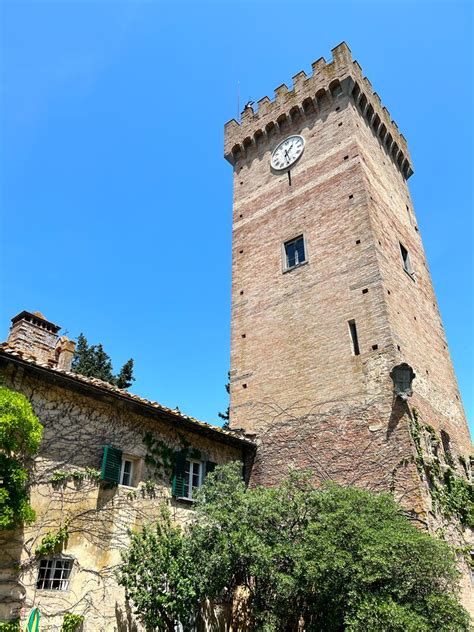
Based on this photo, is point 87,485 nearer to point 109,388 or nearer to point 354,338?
point 109,388

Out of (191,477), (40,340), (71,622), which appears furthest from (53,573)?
(40,340)

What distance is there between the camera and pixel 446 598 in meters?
8.76

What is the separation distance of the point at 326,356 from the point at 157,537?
7.35 metres

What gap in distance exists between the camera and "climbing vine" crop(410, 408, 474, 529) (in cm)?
1241

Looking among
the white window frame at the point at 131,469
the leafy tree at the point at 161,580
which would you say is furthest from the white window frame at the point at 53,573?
the white window frame at the point at 131,469

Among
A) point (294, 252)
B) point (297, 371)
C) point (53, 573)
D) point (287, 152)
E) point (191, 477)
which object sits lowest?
point (53, 573)

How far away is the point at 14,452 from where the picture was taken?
9.51 meters

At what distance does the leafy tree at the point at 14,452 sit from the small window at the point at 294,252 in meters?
11.1

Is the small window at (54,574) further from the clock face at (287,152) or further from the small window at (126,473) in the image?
the clock face at (287,152)

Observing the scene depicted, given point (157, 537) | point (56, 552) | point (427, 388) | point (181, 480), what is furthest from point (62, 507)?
point (427, 388)

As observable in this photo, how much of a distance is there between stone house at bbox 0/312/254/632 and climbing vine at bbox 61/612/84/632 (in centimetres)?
12

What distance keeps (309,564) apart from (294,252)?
11.6m

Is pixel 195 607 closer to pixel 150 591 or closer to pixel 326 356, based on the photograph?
pixel 150 591

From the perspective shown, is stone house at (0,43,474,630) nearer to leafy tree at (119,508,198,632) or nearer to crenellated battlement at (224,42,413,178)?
crenellated battlement at (224,42,413,178)
